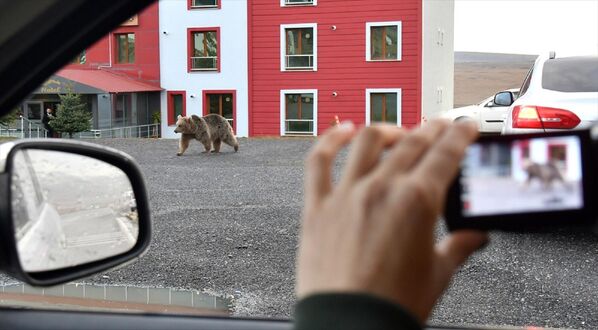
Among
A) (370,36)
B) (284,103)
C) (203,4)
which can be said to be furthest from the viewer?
(284,103)

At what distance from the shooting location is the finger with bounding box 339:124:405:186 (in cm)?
45

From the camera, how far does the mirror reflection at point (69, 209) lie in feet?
2.64

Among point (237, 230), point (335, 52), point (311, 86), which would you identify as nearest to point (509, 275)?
point (237, 230)

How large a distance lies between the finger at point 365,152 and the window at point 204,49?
46.5ft

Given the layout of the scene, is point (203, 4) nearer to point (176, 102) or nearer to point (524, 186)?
point (176, 102)

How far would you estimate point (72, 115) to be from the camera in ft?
34.3

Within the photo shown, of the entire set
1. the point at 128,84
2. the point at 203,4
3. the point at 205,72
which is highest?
the point at 203,4

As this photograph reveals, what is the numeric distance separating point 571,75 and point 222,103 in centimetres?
1457

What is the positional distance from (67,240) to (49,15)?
27cm

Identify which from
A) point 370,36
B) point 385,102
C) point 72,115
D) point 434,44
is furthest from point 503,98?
point 370,36

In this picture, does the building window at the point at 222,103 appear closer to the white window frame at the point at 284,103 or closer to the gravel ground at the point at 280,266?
the white window frame at the point at 284,103

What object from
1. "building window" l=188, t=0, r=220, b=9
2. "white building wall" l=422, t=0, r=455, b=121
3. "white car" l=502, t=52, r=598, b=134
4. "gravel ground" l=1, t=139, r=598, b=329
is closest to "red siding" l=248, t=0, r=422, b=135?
"white building wall" l=422, t=0, r=455, b=121

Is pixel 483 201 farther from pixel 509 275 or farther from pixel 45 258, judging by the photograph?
pixel 509 275

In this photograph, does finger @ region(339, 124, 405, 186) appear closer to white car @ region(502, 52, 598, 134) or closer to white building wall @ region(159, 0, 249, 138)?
white car @ region(502, 52, 598, 134)
